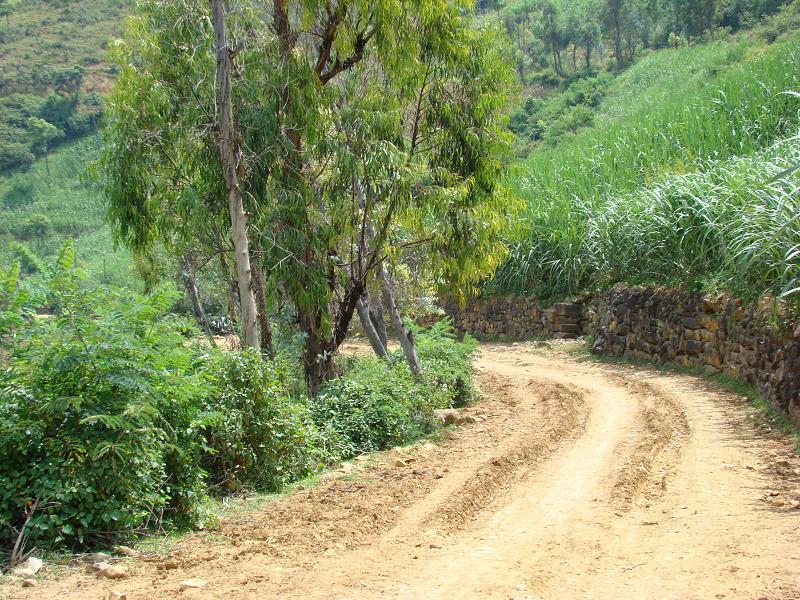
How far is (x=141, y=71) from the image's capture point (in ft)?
38.4

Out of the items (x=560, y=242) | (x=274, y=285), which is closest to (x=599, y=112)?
(x=560, y=242)

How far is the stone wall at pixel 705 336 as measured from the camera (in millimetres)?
9836

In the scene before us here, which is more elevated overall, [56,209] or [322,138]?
[56,209]

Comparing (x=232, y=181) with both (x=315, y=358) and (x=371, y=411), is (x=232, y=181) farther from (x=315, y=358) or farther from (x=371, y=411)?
(x=371, y=411)

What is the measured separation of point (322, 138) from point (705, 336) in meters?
7.49

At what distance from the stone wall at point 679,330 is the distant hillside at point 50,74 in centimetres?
4691

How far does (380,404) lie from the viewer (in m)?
10.6

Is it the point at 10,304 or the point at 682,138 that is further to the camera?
the point at 682,138

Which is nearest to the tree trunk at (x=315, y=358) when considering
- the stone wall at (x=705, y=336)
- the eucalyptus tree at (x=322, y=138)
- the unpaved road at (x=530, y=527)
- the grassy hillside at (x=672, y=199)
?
the eucalyptus tree at (x=322, y=138)

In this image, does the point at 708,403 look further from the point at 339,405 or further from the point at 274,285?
the point at 274,285

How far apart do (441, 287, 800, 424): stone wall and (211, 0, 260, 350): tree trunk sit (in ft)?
20.5

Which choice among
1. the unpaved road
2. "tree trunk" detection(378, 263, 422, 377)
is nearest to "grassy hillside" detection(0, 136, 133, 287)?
"tree trunk" detection(378, 263, 422, 377)

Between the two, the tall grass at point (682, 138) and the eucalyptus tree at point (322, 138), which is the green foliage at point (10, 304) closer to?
the eucalyptus tree at point (322, 138)

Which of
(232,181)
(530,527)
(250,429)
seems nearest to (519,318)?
(232,181)
